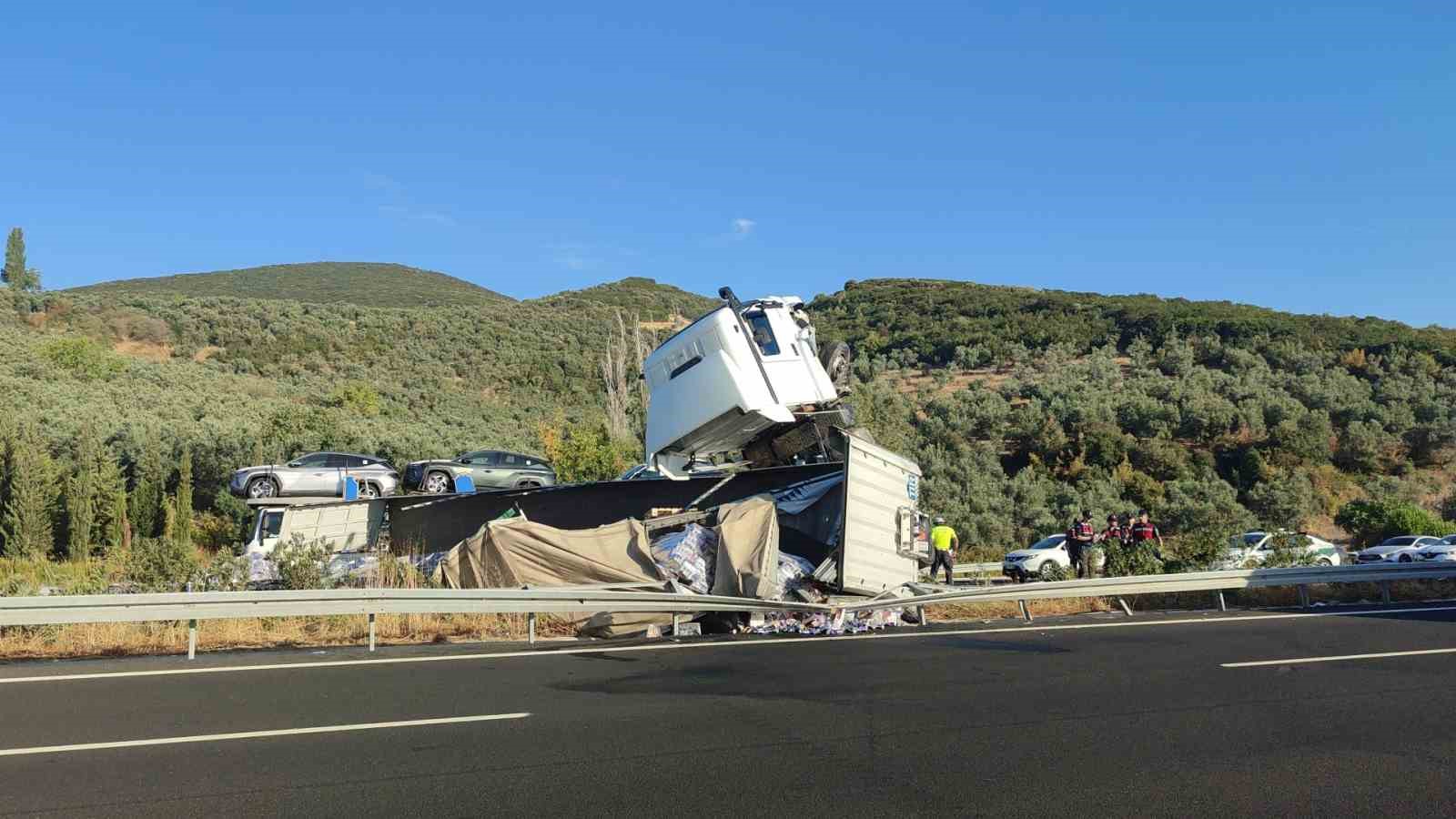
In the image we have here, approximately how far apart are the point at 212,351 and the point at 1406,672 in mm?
60319

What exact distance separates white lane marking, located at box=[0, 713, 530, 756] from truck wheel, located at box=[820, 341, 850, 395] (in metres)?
8.87

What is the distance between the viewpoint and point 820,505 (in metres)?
15.2

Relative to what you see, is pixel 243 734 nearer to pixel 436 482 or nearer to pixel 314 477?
pixel 436 482

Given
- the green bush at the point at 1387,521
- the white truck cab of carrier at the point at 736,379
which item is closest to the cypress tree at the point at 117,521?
the white truck cab of carrier at the point at 736,379

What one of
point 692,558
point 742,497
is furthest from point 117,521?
point 692,558

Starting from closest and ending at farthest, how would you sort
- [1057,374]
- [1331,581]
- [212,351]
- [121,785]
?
1. [121,785]
2. [1331,581]
3. [1057,374]
4. [212,351]

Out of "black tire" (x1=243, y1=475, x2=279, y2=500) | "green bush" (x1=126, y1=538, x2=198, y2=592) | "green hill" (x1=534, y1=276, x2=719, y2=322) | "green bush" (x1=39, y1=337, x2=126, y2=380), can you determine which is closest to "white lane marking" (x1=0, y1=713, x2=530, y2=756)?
"green bush" (x1=126, y1=538, x2=198, y2=592)

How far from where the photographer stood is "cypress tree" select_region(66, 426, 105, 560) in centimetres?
3015

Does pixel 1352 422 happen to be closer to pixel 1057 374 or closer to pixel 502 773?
pixel 1057 374

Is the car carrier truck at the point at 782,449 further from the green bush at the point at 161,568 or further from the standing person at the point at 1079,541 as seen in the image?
the green bush at the point at 161,568

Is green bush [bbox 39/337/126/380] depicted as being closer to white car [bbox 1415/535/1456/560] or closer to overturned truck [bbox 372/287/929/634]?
overturned truck [bbox 372/287/929/634]

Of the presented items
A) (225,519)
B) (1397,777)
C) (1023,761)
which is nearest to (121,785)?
(1023,761)

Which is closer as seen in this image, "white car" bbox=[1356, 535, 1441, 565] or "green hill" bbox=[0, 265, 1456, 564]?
"white car" bbox=[1356, 535, 1441, 565]

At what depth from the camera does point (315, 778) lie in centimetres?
607
